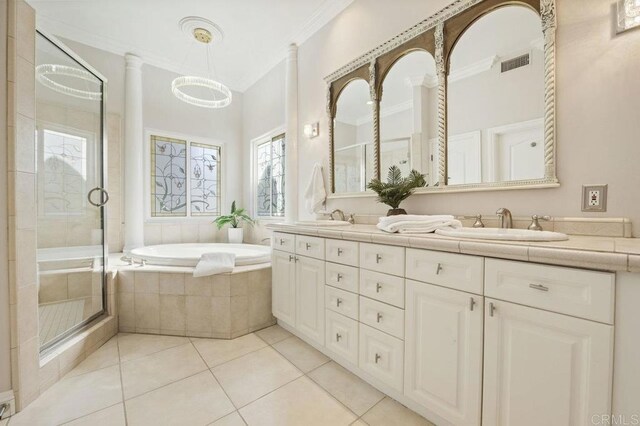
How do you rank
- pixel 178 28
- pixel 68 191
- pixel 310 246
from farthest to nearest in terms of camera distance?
pixel 178 28
pixel 68 191
pixel 310 246

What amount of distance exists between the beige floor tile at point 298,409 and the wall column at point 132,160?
2686mm

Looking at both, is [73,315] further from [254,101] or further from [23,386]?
[254,101]

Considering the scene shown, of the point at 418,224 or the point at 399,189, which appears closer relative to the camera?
the point at 418,224

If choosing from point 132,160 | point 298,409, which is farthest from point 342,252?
point 132,160

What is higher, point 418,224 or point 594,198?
point 594,198

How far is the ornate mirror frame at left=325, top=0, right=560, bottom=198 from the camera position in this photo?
1262 millimetres

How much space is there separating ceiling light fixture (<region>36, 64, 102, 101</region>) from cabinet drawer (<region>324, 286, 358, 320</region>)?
2.21m

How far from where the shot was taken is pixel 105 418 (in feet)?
4.23

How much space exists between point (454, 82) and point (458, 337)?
1.47 metres

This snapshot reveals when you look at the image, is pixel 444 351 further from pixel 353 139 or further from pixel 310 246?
pixel 353 139

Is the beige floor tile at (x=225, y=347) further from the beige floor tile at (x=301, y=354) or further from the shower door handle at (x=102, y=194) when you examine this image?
the shower door handle at (x=102, y=194)

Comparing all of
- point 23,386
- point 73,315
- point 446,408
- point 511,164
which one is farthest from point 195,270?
point 511,164

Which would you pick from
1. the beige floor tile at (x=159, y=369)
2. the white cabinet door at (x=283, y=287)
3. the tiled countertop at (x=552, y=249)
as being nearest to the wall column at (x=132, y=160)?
the beige floor tile at (x=159, y=369)

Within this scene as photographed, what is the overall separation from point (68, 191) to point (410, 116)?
273cm
